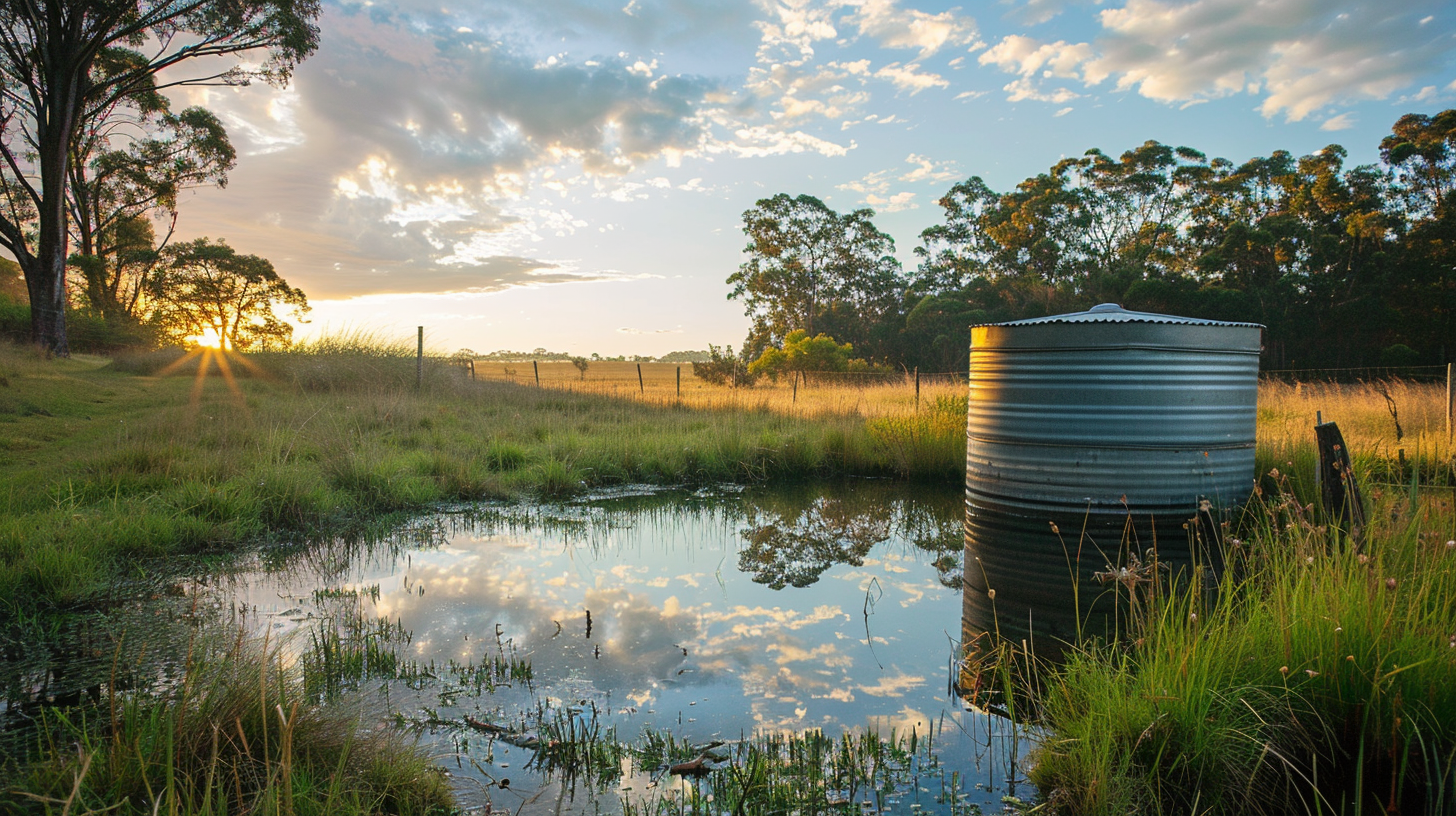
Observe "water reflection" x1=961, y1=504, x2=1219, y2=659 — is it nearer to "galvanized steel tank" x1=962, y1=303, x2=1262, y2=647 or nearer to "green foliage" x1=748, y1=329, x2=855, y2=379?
"galvanized steel tank" x1=962, y1=303, x2=1262, y2=647

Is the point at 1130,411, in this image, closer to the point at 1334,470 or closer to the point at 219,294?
the point at 1334,470

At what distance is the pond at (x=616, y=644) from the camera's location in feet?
8.01

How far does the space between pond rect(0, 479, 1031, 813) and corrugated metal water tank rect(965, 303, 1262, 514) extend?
1.03 metres

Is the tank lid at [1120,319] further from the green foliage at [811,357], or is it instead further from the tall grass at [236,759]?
the green foliage at [811,357]

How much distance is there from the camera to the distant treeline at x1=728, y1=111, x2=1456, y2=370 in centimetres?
2220

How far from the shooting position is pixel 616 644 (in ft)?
11.6

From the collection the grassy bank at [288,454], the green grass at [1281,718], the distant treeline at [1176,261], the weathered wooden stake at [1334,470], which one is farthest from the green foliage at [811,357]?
the green grass at [1281,718]

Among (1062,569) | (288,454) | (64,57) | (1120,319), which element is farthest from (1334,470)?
(64,57)

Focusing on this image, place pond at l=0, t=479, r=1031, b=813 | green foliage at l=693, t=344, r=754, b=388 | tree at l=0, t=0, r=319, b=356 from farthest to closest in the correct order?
green foliage at l=693, t=344, r=754, b=388 < tree at l=0, t=0, r=319, b=356 < pond at l=0, t=479, r=1031, b=813

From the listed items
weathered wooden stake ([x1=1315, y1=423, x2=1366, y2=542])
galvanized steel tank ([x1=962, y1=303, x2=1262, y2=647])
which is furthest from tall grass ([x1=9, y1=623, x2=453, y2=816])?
weathered wooden stake ([x1=1315, y1=423, x2=1366, y2=542])

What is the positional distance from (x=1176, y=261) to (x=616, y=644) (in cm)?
3145

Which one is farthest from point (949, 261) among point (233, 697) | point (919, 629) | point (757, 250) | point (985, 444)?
point (233, 697)

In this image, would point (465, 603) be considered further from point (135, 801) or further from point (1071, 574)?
point (1071, 574)

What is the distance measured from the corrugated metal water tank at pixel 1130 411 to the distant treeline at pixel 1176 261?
40.0 ft
